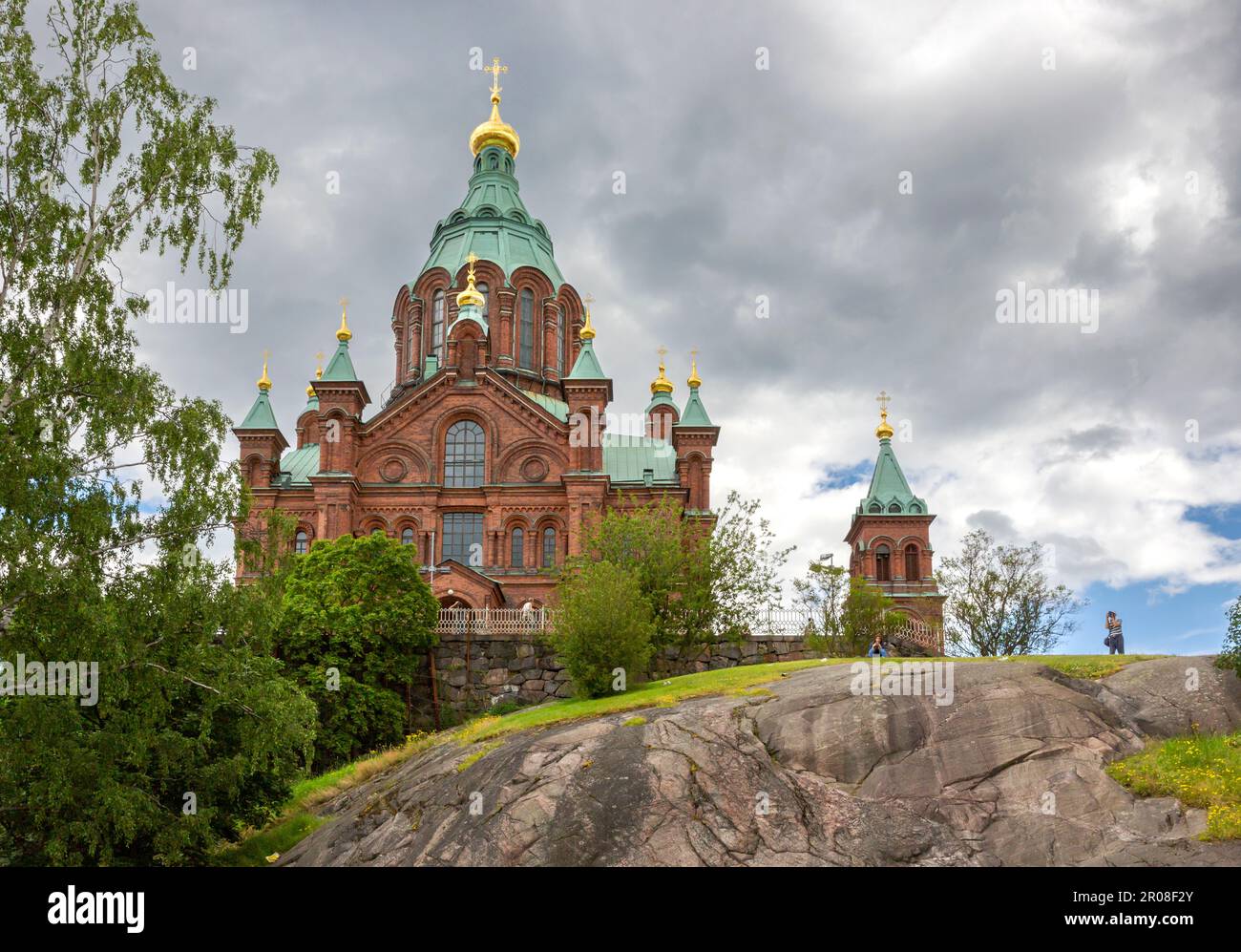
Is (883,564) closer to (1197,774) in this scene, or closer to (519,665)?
(519,665)

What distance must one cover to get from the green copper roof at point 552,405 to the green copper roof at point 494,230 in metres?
7.24

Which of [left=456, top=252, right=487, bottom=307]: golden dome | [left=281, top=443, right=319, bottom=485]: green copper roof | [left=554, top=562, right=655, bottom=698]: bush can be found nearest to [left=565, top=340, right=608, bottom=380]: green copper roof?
[left=456, top=252, right=487, bottom=307]: golden dome

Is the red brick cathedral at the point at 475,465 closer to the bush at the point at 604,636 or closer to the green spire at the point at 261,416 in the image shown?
the green spire at the point at 261,416

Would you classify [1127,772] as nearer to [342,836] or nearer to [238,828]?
[342,836]

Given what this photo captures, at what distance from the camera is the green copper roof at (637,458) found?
51159 mm

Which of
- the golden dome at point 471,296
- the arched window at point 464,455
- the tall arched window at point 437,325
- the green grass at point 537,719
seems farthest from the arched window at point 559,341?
the green grass at point 537,719

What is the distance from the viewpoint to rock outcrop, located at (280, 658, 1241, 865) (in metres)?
18.3

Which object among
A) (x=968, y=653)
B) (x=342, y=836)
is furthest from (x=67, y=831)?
(x=968, y=653)

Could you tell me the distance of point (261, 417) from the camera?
51594 millimetres

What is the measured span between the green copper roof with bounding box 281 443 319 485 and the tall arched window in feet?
25.9
